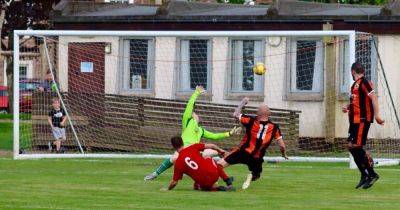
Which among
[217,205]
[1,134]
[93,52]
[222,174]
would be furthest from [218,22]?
[217,205]

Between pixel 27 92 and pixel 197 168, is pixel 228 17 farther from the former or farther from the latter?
pixel 197 168

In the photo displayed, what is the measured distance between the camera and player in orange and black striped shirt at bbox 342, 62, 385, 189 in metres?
20.5

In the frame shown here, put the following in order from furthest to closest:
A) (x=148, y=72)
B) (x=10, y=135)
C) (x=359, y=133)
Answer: (x=10, y=135), (x=148, y=72), (x=359, y=133)

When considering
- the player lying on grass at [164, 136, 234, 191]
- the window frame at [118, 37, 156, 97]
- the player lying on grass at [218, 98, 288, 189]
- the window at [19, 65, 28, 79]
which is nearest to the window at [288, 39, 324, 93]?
the window frame at [118, 37, 156, 97]

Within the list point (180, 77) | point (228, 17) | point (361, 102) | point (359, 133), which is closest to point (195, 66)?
point (180, 77)

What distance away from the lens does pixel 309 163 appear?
28.5 m

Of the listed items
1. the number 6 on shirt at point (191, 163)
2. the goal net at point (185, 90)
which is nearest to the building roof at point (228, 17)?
the goal net at point (185, 90)

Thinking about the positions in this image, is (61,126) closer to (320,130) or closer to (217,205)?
(320,130)

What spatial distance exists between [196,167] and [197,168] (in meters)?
0.02

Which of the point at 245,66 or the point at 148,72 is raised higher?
the point at 245,66

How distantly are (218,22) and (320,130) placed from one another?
4.59 meters

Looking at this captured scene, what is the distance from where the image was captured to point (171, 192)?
1969 centimetres

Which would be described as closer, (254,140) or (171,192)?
(171,192)

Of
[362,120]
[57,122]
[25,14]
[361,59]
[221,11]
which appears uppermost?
[25,14]
